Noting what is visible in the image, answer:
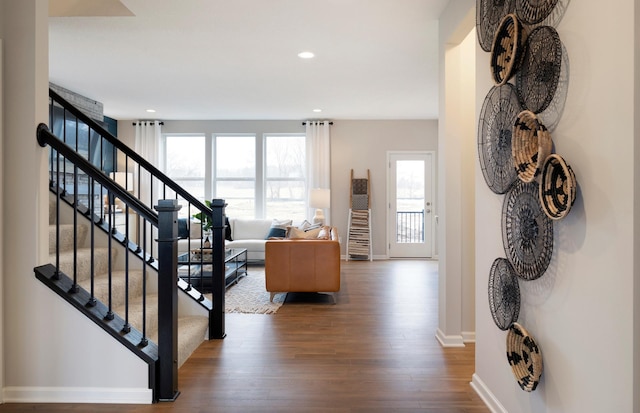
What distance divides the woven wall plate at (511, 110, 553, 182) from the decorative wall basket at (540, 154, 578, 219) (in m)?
0.04

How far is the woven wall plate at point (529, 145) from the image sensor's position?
1.55 meters

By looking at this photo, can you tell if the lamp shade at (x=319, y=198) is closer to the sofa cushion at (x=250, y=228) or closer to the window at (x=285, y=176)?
the window at (x=285, y=176)

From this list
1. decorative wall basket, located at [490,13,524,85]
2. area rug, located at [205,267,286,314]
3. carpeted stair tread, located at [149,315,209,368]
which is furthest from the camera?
area rug, located at [205,267,286,314]

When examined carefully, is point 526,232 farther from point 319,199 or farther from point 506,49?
point 319,199

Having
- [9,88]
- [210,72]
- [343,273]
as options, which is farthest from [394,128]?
[9,88]

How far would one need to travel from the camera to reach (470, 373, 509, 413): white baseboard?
209 cm

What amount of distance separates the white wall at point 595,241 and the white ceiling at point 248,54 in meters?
2.03

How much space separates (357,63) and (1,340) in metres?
3.90

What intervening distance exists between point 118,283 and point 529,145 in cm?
257

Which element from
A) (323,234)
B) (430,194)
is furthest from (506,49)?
(430,194)

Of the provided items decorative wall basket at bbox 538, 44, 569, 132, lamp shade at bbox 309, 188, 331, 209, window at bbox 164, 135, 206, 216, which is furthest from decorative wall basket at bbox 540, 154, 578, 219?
window at bbox 164, 135, 206, 216

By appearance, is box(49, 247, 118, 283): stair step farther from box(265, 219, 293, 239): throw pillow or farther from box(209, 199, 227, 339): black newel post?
box(265, 219, 293, 239): throw pillow

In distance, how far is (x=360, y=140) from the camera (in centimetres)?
803

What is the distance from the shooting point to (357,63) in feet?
15.1
